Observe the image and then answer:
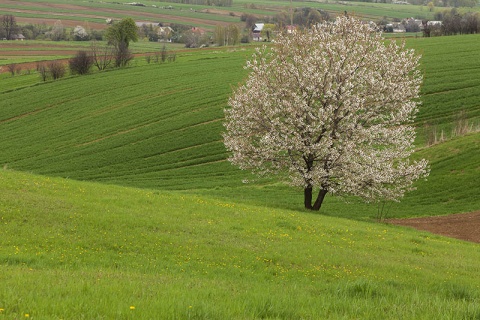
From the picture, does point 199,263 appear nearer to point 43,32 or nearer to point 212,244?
point 212,244

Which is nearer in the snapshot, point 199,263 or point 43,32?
point 199,263

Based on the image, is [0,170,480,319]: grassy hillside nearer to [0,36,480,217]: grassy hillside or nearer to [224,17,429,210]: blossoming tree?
[224,17,429,210]: blossoming tree

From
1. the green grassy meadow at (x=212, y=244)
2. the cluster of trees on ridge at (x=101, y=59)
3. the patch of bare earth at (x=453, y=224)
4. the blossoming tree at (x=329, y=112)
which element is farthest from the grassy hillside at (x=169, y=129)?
the cluster of trees on ridge at (x=101, y=59)

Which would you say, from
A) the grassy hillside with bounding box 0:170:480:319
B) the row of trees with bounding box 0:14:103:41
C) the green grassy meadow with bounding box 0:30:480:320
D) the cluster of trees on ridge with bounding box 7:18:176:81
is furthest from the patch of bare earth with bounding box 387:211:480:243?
the row of trees with bounding box 0:14:103:41

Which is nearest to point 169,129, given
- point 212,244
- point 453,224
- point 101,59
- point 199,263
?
point 453,224

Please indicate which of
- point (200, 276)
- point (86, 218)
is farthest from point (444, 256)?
point (86, 218)

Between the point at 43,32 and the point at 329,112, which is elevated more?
the point at 43,32

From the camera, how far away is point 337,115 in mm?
34000

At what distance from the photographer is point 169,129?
6744 centimetres

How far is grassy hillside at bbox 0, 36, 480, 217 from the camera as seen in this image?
4562 centimetres

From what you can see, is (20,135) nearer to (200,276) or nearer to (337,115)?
(337,115)

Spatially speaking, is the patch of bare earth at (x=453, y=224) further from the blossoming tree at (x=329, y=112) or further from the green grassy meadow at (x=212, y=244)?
the blossoming tree at (x=329, y=112)

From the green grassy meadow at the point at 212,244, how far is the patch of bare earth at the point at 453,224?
5.96 ft

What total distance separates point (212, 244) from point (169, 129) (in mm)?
49165
